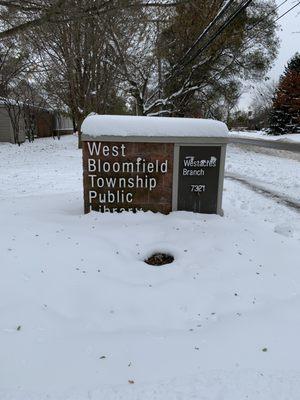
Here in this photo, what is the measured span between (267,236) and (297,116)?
4323cm

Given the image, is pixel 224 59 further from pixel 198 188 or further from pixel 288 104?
pixel 288 104

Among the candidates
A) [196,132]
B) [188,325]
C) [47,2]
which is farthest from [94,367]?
[47,2]

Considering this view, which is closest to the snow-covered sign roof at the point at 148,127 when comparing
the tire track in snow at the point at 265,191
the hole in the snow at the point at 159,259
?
the hole in the snow at the point at 159,259

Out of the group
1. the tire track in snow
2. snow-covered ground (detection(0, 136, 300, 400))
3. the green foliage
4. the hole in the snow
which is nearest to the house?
the green foliage

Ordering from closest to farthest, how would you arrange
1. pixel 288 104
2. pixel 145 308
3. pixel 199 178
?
pixel 145 308 → pixel 199 178 → pixel 288 104

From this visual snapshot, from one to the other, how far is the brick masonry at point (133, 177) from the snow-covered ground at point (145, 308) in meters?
0.23

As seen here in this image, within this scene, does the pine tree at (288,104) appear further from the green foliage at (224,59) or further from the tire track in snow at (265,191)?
the tire track in snow at (265,191)

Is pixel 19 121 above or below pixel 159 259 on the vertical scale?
above

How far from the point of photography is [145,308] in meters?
3.40

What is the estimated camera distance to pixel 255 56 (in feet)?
75.9

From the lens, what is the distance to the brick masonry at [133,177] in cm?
540

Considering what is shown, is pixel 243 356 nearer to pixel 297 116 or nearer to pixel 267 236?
pixel 267 236

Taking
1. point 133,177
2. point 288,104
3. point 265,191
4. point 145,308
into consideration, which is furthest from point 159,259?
point 288,104

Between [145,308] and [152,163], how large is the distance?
2571mm
